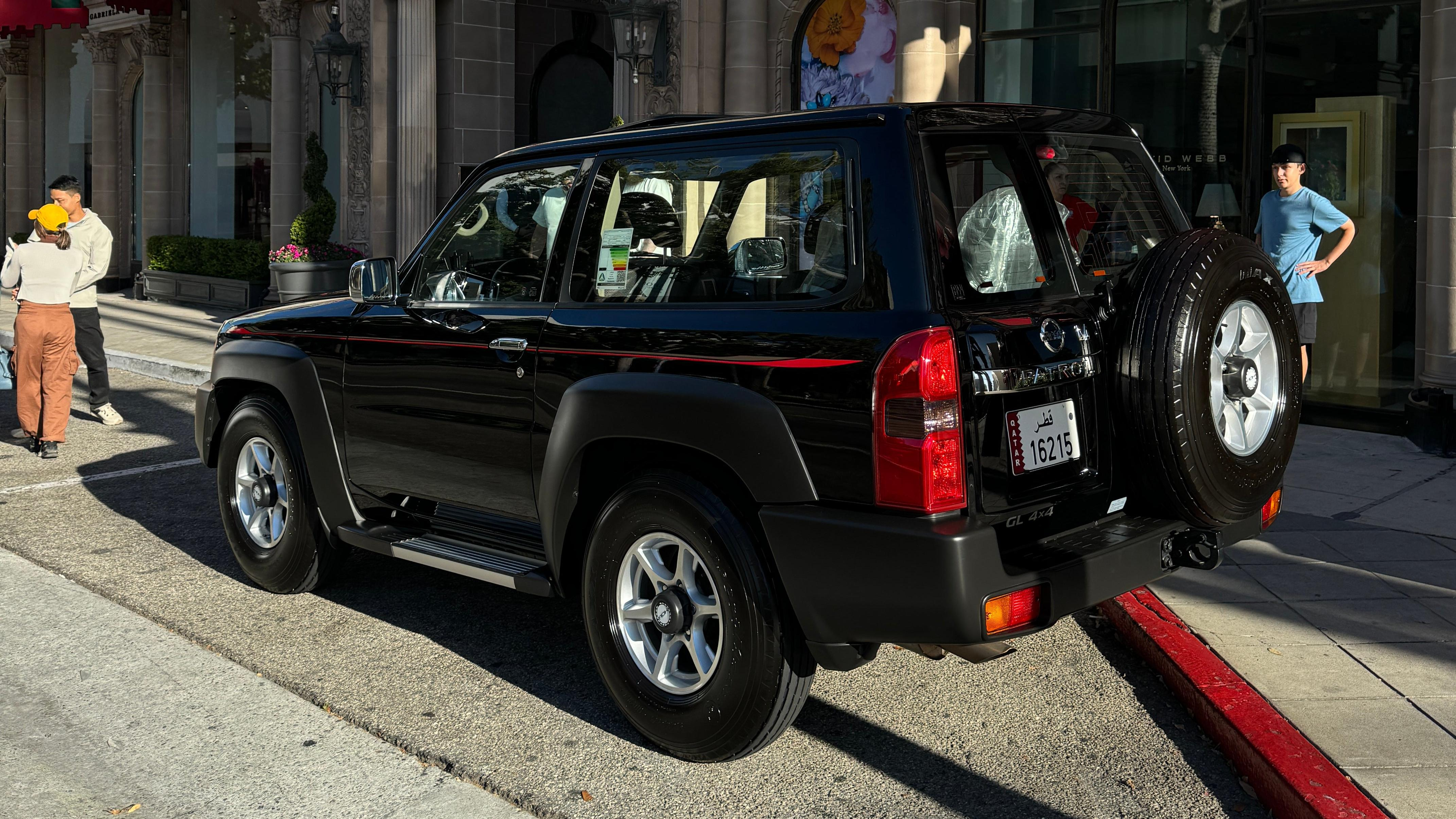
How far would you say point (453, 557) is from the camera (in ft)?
16.5

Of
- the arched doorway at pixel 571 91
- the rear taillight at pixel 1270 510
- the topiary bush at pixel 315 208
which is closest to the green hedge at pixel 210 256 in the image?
the topiary bush at pixel 315 208

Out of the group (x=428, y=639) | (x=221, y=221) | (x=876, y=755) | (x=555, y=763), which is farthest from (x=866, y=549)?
(x=221, y=221)

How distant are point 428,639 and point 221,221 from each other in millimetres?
20399

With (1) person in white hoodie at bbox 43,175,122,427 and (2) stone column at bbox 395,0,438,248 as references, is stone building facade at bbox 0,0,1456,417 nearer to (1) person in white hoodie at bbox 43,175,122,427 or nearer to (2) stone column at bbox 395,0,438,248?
(2) stone column at bbox 395,0,438,248

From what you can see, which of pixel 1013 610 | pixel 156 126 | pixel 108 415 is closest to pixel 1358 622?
pixel 1013 610

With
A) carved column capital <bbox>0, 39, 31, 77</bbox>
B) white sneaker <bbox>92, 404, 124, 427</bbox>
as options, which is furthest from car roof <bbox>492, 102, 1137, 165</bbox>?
carved column capital <bbox>0, 39, 31, 77</bbox>

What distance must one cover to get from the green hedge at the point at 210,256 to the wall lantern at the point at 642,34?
8881 mm

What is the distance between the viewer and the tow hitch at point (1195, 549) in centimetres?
436

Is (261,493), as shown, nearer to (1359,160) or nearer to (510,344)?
(510,344)

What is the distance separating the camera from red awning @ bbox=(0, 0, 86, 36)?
24578mm

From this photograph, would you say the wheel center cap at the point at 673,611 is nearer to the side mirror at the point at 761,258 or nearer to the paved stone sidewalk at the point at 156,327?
the side mirror at the point at 761,258

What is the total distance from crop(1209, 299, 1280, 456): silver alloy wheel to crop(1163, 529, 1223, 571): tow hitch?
0.94ft

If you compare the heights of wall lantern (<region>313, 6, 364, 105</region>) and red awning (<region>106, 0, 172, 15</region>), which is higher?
red awning (<region>106, 0, 172, 15</region>)

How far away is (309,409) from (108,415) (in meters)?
6.43
